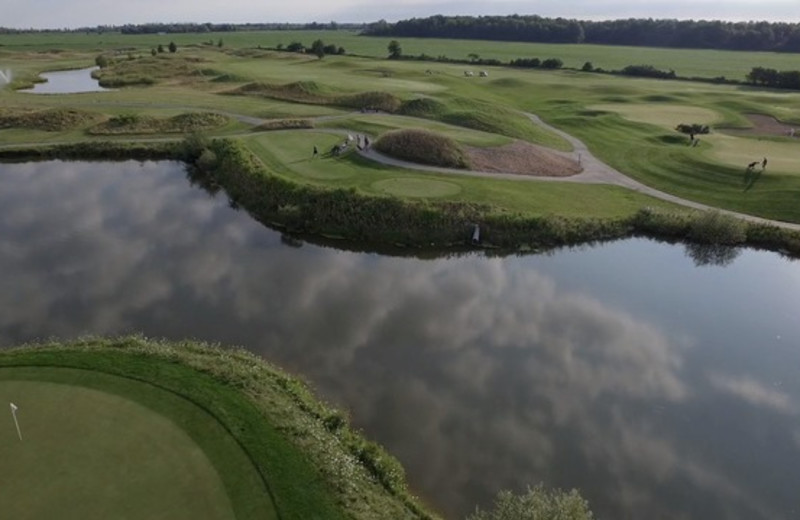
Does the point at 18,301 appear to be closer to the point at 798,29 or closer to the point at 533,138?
the point at 533,138

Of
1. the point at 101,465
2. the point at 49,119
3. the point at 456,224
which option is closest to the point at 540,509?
the point at 101,465

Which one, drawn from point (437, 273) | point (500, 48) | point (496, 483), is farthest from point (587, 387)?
point (500, 48)

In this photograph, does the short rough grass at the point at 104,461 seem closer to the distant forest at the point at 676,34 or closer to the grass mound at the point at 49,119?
the grass mound at the point at 49,119

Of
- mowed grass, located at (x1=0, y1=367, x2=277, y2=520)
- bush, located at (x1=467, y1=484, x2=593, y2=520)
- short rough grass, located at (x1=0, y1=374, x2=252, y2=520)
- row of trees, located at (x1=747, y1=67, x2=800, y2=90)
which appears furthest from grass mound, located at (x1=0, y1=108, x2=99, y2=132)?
row of trees, located at (x1=747, y1=67, x2=800, y2=90)

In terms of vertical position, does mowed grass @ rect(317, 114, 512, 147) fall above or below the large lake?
above

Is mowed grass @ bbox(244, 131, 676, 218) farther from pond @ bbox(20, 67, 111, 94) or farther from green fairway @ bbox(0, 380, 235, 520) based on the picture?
pond @ bbox(20, 67, 111, 94)
